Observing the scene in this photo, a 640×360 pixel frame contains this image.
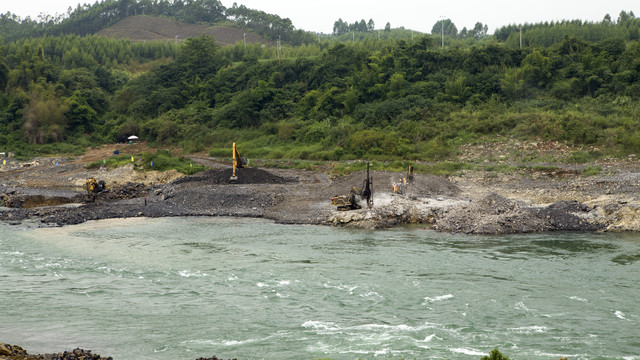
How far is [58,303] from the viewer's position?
16.3 metres

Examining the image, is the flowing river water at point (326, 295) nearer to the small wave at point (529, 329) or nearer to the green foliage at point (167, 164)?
the small wave at point (529, 329)

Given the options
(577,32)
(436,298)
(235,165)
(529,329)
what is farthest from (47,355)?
(577,32)

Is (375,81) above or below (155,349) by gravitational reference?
above

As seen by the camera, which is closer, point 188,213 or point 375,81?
point 188,213

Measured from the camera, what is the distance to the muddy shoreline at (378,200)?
25.4 meters

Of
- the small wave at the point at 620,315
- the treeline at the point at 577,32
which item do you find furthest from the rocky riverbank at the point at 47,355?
the treeline at the point at 577,32

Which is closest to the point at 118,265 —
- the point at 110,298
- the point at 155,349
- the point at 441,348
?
the point at 110,298

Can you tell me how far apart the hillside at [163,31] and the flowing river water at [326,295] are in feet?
323

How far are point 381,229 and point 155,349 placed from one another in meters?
14.8

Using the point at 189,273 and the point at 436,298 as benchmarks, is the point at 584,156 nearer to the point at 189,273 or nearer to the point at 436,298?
the point at 436,298

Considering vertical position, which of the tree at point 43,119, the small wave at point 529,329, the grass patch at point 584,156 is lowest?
the small wave at point 529,329

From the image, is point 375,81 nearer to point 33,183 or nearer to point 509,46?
point 509,46

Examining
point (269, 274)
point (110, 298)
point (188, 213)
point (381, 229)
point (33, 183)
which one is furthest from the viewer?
point (33, 183)

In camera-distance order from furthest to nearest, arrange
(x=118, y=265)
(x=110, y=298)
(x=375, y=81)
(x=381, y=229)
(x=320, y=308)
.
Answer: (x=375, y=81), (x=381, y=229), (x=118, y=265), (x=110, y=298), (x=320, y=308)
